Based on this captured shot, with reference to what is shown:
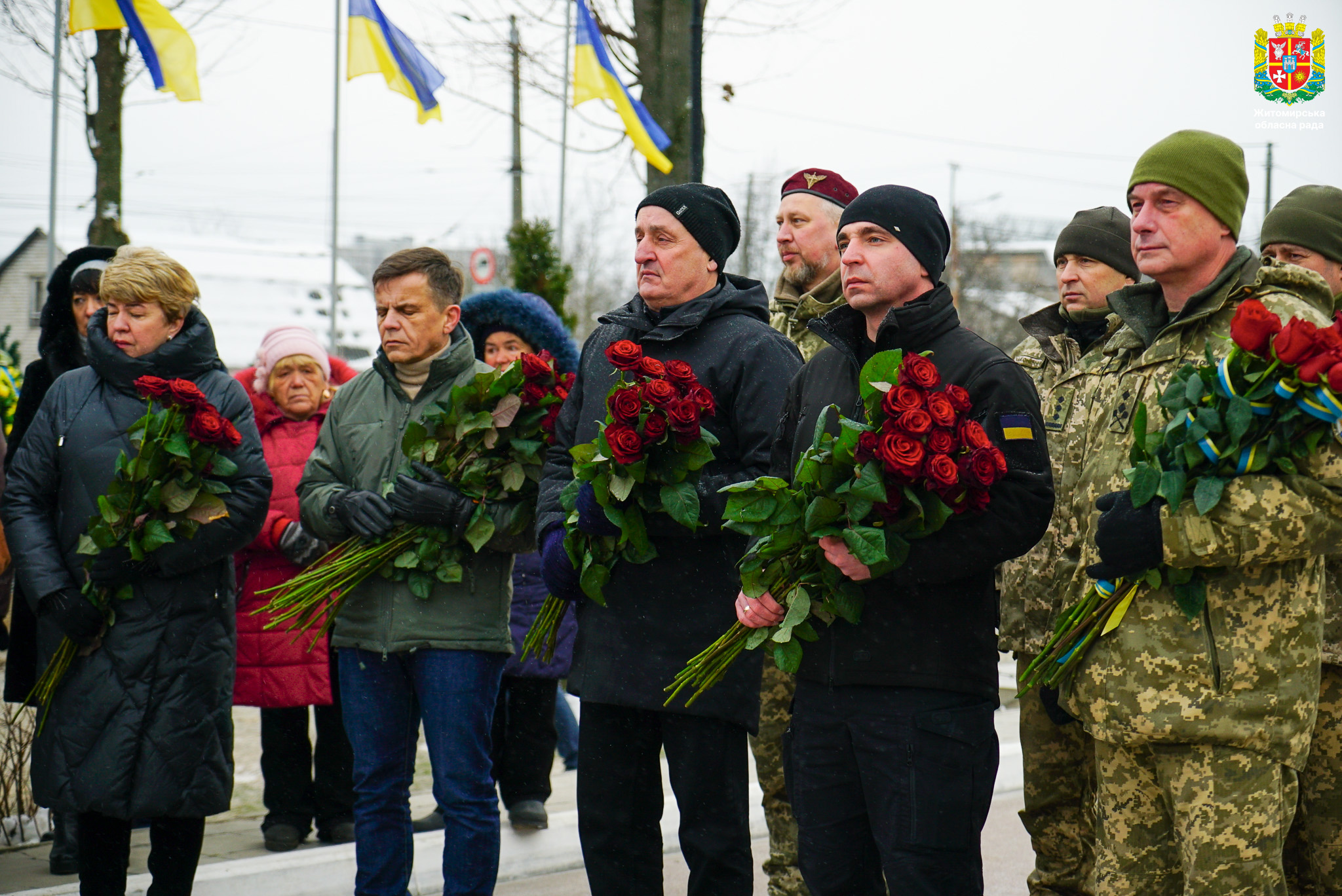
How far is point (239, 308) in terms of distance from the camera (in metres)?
34.6

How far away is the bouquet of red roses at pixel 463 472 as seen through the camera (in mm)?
3967

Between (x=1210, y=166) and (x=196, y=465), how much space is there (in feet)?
9.98

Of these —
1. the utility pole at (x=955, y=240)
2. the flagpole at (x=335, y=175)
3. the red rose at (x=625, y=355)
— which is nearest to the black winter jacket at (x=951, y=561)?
the red rose at (x=625, y=355)

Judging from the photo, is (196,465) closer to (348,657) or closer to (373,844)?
(348,657)

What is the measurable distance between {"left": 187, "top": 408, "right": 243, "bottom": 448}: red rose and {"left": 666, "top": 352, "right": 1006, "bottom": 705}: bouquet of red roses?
174cm

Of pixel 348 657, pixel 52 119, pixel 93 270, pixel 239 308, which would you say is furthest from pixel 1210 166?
pixel 239 308

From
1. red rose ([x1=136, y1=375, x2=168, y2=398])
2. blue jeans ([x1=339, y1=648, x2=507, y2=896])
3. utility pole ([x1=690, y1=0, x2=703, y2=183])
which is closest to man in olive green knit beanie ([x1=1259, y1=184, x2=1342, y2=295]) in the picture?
blue jeans ([x1=339, y1=648, x2=507, y2=896])

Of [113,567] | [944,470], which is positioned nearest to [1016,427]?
[944,470]

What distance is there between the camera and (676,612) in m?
3.45

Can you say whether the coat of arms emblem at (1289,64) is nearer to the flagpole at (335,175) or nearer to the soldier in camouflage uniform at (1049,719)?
the soldier in camouflage uniform at (1049,719)

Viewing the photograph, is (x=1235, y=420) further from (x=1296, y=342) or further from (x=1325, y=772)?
(x=1325, y=772)

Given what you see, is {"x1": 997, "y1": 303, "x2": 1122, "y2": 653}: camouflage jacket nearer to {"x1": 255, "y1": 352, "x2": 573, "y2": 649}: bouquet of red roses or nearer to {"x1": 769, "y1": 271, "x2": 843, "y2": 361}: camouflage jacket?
{"x1": 769, "y1": 271, "x2": 843, "y2": 361}: camouflage jacket

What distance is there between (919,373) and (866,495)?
11.6 inches

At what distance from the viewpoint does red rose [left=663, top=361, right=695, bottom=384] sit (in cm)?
321
